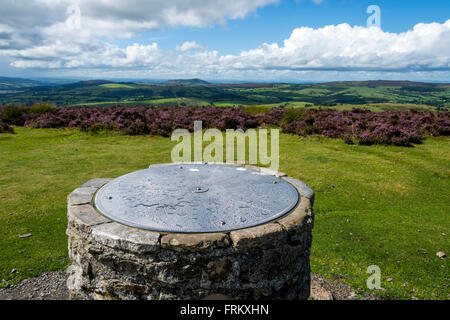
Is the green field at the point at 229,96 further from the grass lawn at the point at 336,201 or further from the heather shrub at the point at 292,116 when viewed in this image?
the grass lawn at the point at 336,201

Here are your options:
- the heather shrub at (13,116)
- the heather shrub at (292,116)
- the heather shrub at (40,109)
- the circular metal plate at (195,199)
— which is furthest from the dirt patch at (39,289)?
the heather shrub at (40,109)

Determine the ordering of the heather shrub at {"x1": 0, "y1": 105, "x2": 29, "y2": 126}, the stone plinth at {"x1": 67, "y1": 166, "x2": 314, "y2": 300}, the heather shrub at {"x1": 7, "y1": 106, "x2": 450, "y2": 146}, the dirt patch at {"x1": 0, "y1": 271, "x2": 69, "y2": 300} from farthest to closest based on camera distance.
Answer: the heather shrub at {"x1": 0, "y1": 105, "x2": 29, "y2": 126} < the heather shrub at {"x1": 7, "y1": 106, "x2": 450, "y2": 146} < the dirt patch at {"x1": 0, "y1": 271, "x2": 69, "y2": 300} < the stone plinth at {"x1": 67, "y1": 166, "x2": 314, "y2": 300}

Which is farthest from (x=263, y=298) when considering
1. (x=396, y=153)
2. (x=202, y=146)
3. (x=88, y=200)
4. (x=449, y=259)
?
(x=396, y=153)

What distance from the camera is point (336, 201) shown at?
768cm

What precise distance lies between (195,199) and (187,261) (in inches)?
40.3

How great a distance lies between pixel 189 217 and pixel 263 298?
4.51ft

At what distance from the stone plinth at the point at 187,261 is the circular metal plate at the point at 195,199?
0.46 feet

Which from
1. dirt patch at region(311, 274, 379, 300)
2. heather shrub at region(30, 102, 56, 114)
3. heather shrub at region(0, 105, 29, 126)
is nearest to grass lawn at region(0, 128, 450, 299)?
dirt patch at region(311, 274, 379, 300)

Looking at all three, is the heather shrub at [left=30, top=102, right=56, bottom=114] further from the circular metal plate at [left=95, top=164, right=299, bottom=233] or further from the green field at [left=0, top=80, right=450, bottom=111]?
the green field at [left=0, top=80, right=450, bottom=111]

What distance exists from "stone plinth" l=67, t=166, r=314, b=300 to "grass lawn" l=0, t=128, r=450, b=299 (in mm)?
1935

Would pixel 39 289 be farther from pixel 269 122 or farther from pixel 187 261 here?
pixel 269 122

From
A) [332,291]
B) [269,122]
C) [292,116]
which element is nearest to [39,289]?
[332,291]

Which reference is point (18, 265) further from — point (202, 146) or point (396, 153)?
point (396, 153)

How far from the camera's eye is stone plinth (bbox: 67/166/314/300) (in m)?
3.14
